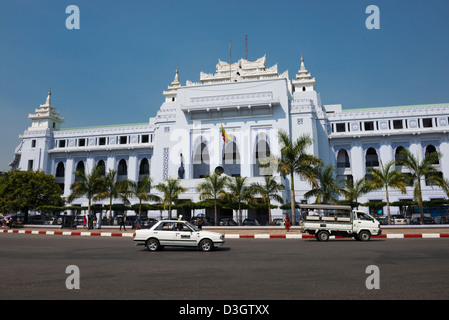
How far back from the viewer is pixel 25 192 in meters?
32.9

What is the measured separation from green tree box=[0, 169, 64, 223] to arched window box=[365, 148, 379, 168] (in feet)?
121

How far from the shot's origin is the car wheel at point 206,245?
12375 mm

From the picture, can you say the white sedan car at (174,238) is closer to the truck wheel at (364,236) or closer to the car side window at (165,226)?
the car side window at (165,226)

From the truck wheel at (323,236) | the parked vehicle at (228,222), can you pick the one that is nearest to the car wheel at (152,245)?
the truck wheel at (323,236)

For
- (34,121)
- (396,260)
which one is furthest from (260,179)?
(34,121)

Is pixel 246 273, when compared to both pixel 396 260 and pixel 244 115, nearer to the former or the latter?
pixel 396 260

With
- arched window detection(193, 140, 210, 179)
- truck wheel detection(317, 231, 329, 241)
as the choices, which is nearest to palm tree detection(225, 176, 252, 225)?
truck wheel detection(317, 231, 329, 241)

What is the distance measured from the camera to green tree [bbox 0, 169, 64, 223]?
32.4 meters

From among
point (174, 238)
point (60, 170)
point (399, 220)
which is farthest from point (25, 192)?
point (399, 220)

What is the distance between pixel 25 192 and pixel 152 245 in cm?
2641

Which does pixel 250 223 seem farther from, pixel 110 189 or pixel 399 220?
pixel 110 189

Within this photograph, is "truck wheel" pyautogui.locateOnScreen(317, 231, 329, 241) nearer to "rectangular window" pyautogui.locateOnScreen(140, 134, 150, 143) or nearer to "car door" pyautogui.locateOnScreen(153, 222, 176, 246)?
"car door" pyautogui.locateOnScreen(153, 222, 176, 246)
